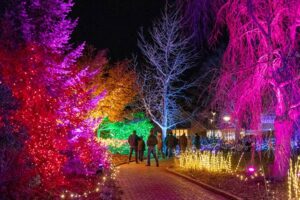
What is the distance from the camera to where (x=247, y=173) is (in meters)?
15.2

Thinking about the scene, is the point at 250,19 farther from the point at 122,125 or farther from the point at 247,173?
the point at 122,125

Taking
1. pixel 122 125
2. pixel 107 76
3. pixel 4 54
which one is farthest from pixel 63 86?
pixel 122 125

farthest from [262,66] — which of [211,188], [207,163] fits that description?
→ [207,163]

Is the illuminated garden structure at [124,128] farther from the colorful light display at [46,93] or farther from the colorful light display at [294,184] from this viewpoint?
the colorful light display at [294,184]

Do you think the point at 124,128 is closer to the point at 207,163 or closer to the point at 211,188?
the point at 207,163

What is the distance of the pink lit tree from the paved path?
8.94ft

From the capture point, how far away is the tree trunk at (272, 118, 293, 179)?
537 inches

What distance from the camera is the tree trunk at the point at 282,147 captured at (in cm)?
1365

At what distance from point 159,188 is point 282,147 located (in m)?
4.28

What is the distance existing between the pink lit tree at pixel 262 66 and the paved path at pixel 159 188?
2725 mm

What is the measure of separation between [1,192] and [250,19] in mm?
9095

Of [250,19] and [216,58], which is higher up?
[216,58]

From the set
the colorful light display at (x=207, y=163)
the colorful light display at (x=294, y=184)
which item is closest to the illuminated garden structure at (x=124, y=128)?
the colorful light display at (x=207, y=163)

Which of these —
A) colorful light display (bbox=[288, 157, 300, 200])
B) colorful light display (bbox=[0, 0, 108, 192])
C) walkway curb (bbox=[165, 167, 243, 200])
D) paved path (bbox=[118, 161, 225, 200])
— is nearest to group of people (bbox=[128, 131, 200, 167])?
paved path (bbox=[118, 161, 225, 200])
